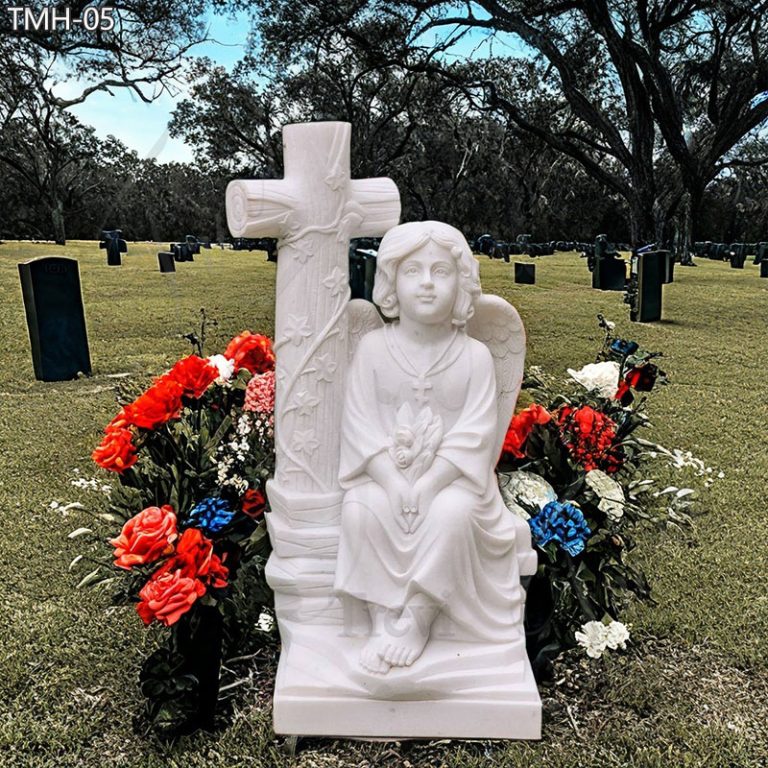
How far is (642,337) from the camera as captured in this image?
11898mm

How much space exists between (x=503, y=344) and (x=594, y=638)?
1.21 meters

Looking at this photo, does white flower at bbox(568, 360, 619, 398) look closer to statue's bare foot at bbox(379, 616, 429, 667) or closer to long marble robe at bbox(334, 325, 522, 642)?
long marble robe at bbox(334, 325, 522, 642)

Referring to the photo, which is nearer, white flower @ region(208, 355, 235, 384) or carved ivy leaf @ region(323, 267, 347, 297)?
carved ivy leaf @ region(323, 267, 347, 297)

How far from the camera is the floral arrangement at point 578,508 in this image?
3.23 metres

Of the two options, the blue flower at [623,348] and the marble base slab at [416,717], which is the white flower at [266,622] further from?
the blue flower at [623,348]

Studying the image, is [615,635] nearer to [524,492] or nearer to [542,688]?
[542,688]

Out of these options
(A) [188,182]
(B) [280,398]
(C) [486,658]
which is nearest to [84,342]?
(B) [280,398]

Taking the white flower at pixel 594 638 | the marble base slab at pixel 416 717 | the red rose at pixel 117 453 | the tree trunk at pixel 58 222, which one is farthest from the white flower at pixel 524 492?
the tree trunk at pixel 58 222

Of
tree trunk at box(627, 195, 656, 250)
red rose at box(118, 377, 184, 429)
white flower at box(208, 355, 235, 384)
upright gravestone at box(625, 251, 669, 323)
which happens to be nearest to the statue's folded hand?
red rose at box(118, 377, 184, 429)

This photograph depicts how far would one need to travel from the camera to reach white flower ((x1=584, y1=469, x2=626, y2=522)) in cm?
338

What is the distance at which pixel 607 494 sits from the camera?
133 inches

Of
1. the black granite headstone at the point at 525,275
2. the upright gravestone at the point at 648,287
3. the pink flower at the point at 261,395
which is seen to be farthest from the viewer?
the black granite headstone at the point at 525,275

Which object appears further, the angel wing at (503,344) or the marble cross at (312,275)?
the angel wing at (503,344)

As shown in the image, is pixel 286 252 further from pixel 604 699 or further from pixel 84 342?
pixel 84 342
